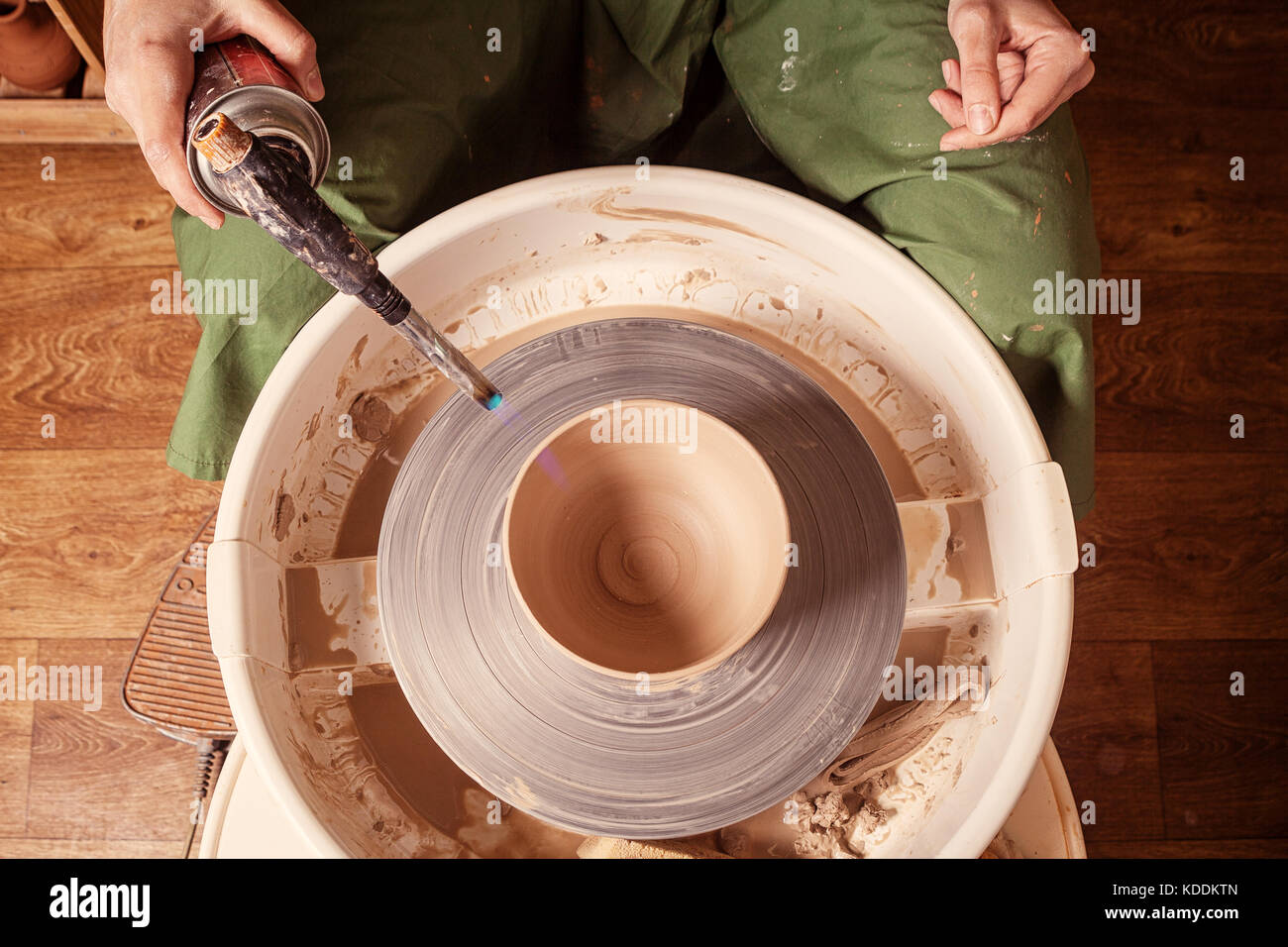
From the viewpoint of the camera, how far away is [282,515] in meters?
1.07

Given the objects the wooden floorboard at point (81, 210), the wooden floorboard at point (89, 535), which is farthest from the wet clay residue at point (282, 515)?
the wooden floorboard at point (81, 210)

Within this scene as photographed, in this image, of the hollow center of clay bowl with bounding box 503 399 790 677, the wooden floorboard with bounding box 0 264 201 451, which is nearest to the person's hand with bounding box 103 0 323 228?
the hollow center of clay bowl with bounding box 503 399 790 677

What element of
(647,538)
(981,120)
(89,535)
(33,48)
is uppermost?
(33,48)

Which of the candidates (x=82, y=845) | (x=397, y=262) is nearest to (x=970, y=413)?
(x=397, y=262)

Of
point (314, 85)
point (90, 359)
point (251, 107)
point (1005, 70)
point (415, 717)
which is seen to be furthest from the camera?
point (90, 359)

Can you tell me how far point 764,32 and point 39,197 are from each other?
1.45 metres

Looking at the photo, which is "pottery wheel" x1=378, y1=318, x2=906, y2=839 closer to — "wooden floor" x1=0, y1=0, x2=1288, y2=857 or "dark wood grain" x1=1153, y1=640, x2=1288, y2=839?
"wooden floor" x1=0, y1=0, x2=1288, y2=857

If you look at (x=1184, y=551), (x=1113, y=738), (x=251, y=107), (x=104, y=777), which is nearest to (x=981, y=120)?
(x=251, y=107)

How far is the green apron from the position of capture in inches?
41.6

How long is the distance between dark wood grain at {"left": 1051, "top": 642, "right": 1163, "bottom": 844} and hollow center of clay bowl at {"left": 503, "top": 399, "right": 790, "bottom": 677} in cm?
92

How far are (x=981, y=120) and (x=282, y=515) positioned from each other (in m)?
0.95

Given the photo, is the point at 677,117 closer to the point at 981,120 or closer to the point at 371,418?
the point at 981,120

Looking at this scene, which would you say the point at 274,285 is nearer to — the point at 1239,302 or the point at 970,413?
the point at 970,413

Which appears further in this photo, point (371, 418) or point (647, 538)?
point (371, 418)
